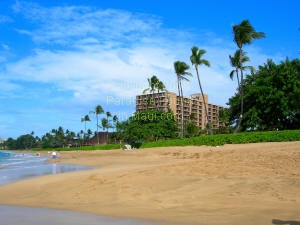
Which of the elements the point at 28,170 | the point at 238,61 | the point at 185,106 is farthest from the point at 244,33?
the point at 185,106

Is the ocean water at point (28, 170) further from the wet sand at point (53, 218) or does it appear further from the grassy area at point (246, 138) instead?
the grassy area at point (246, 138)

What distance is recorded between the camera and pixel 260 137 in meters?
26.5

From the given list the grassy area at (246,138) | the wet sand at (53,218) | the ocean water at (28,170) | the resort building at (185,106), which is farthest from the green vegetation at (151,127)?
the resort building at (185,106)

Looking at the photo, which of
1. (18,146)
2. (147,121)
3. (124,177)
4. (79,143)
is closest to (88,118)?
(79,143)

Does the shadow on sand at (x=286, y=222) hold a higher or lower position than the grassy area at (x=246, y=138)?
lower

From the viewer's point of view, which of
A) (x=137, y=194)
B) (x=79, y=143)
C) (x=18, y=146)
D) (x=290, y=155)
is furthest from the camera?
(x=18, y=146)

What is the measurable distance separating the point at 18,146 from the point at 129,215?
200 meters

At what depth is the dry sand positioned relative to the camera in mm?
6465

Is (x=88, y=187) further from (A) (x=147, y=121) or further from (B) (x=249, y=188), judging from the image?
(A) (x=147, y=121)

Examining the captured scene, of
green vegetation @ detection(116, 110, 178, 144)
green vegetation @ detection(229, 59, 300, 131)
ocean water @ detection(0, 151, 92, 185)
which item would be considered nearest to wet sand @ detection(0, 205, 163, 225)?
ocean water @ detection(0, 151, 92, 185)

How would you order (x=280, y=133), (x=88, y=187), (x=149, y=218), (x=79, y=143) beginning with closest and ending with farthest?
(x=149, y=218) → (x=88, y=187) → (x=280, y=133) → (x=79, y=143)

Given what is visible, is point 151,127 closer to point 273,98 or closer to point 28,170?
point 273,98

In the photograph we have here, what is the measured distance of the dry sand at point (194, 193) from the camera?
646 cm

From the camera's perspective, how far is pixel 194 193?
334 inches
